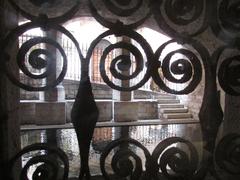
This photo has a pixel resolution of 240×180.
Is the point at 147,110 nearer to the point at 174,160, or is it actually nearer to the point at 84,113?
the point at 174,160

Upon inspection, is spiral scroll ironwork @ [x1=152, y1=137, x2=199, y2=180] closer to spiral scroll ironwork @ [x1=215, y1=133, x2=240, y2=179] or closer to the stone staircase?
spiral scroll ironwork @ [x1=215, y1=133, x2=240, y2=179]

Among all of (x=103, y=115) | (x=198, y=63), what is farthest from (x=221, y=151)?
(x=103, y=115)

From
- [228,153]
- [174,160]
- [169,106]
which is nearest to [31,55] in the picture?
[174,160]

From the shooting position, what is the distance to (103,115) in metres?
9.02

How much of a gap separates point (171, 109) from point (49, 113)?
14.5ft

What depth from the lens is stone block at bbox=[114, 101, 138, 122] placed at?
8.83m

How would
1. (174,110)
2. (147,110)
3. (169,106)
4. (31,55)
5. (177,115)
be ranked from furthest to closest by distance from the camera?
(169,106) → (147,110) → (174,110) → (177,115) → (31,55)

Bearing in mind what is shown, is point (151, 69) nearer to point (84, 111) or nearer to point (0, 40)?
point (84, 111)

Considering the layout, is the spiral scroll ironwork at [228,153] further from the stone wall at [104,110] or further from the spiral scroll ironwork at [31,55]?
the stone wall at [104,110]

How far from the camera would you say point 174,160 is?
0.81 meters

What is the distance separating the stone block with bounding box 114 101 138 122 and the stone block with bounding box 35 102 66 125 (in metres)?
1.79

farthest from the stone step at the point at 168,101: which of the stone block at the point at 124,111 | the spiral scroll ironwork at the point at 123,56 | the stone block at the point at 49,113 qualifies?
the spiral scroll ironwork at the point at 123,56

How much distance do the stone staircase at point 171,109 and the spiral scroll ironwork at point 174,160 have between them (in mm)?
8359

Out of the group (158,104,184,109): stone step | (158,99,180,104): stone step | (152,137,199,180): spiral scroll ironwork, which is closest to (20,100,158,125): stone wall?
(158,104,184,109): stone step
